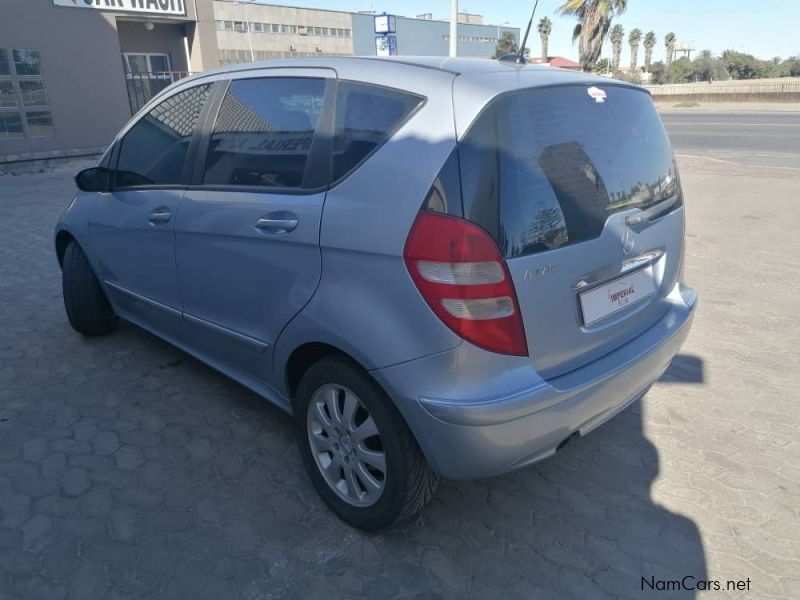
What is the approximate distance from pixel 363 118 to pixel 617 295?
3.91 feet

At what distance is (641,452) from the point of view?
2.96 metres

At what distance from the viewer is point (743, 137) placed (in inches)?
701

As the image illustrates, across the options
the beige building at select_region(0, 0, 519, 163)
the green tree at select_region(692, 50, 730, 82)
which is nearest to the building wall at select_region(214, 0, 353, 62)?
the green tree at select_region(692, 50, 730, 82)

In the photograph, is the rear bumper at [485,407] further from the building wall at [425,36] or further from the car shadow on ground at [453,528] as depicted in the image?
the building wall at [425,36]

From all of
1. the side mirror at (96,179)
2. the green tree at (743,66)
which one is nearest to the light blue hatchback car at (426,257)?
the side mirror at (96,179)

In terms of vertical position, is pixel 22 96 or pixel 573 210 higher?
pixel 22 96

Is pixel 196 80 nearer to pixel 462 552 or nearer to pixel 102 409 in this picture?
pixel 102 409

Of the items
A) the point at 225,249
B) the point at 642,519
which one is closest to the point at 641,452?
the point at 642,519

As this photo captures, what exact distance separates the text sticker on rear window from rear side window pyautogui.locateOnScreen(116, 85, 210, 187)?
6.15 ft

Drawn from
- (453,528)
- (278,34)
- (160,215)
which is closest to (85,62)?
(160,215)

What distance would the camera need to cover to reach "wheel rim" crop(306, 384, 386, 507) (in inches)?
89.8

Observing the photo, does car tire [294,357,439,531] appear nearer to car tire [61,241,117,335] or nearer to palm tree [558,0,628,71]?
car tire [61,241,117,335]

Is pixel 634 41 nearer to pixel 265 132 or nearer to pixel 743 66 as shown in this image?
pixel 743 66

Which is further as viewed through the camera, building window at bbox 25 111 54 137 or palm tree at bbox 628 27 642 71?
palm tree at bbox 628 27 642 71
